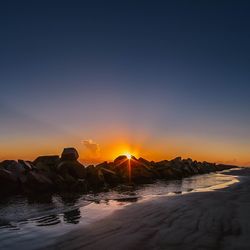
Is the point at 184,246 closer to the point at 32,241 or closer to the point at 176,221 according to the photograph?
the point at 176,221

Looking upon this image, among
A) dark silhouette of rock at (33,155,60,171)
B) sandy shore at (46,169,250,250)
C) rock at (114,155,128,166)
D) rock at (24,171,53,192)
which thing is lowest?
sandy shore at (46,169,250,250)

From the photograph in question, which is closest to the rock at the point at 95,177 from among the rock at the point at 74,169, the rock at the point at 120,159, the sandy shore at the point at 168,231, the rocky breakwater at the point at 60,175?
the rocky breakwater at the point at 60,175

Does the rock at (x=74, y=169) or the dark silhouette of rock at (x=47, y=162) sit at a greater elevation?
the dark silhouette of rock at (x=47, y=162)

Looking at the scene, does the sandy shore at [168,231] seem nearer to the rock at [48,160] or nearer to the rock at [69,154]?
the rock at [69,154]

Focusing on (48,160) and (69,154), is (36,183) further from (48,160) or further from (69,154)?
(48,160)

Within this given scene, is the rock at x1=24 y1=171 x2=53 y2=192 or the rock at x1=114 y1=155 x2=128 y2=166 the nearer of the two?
the rock at x1=24 y1=171 x2=53 y2=192

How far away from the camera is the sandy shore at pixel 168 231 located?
25.8 feet

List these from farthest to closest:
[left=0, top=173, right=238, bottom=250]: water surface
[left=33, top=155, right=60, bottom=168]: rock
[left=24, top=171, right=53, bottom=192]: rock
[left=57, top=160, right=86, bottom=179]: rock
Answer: [left=33, top=155, right=60, bottom=168]: rock → [left=57, top=160, right=86, bottom=179]: rock → [left=24, top=171, right=53, bottom=192]: rock → [left=0, top=173, right=238, bottom=250]: water surface

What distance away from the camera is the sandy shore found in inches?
310

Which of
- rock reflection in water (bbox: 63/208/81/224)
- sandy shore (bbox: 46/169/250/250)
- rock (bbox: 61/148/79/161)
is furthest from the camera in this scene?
rock (bbox: 61/148/79/161)

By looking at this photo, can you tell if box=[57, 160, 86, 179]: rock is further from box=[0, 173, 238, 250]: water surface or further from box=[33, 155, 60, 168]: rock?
box=[0, 173, 238, 250]: water surface

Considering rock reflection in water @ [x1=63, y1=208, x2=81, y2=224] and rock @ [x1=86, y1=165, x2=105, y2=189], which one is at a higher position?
rock @ [x1=86, y1=165, x2=105, y2=189]

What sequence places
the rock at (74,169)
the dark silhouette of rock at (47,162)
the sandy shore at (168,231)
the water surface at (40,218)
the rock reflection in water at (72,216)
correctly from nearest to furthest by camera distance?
the sandy shore at (168,231) → the water surface at (40,218) → the rock reflection in water at (72,216) → the dark silhouette of rock at (47,162) → the rock at (74,169)

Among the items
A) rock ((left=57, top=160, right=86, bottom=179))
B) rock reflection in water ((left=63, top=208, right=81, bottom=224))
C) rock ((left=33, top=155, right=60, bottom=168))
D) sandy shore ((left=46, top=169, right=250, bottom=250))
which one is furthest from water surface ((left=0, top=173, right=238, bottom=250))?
rock ((left=33, top=155, right=60, bottom=168))
